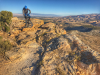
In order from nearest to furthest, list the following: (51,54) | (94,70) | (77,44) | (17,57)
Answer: (94,70) < (17,57) < (51,54) < (77,44)

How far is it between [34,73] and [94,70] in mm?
6917

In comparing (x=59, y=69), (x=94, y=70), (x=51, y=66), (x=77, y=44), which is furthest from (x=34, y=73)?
(x=77, y=44)

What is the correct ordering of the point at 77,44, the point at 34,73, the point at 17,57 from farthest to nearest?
the point at 77,44
the point at 17,57
the point at 34,73

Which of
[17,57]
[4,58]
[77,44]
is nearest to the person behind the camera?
[4,58]

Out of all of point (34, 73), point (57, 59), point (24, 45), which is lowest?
point (34, 73)

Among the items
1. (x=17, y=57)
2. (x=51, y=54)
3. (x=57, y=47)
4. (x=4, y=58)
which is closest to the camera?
(x=4, y=58)

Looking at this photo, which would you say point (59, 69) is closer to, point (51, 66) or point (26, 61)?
point (51, 66)

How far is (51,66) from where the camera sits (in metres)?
7.05

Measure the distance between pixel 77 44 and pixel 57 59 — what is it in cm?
508

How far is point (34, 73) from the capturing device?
6.35 m

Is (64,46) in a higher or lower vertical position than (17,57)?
higher

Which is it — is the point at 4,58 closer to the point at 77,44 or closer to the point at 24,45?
the point at 24,45

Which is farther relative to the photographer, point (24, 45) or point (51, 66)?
point (24, 45)

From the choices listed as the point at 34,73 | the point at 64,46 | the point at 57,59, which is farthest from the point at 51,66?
the point at 64,46
